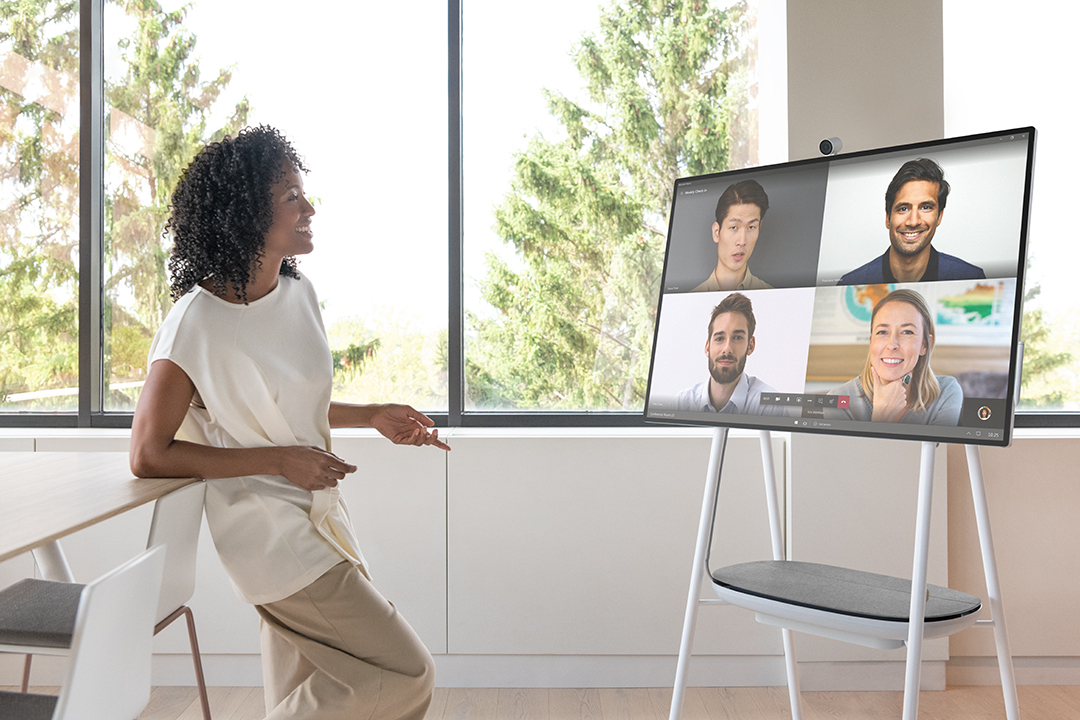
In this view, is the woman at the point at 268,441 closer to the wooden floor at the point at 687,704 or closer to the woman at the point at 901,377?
the wooden floor at the point at 687,704

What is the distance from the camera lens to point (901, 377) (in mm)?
1760

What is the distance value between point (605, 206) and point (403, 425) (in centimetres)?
137

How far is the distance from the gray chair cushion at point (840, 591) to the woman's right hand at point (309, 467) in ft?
3.03

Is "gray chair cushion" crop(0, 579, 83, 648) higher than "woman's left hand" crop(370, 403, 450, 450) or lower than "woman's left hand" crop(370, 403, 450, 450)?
lower

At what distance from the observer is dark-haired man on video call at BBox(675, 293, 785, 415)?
2008 millimetres

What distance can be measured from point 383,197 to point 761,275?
1537 mm

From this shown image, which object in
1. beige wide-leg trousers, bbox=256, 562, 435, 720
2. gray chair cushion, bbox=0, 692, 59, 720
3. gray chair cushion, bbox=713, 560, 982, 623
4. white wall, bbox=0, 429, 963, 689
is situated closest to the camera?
gray chair cushion, bbox=0, 692, 59, 720

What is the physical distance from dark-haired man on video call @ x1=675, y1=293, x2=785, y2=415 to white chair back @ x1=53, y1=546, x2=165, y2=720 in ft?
4.27

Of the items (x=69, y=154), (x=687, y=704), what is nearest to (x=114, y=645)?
(x=687, y=704)

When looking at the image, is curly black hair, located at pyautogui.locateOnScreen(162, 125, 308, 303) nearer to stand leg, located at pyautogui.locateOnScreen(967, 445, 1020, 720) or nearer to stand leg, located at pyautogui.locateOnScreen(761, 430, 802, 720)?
stand leg, located at pyautogui.locateOnScreen(761, 430, 802, 720)

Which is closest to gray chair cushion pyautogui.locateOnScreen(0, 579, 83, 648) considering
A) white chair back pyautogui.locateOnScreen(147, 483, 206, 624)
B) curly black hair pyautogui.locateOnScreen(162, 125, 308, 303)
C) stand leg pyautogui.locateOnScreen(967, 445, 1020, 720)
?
white chair back pyautogui.locateOnScreen(147, 483, 206, 624)

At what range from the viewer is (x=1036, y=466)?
2684mm

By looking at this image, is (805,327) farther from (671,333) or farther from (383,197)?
(383,197)

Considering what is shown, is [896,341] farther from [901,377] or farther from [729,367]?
[729,367]
